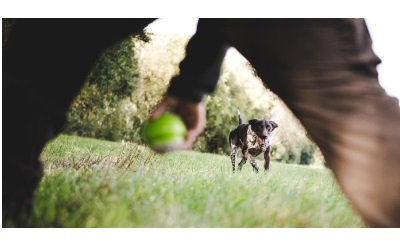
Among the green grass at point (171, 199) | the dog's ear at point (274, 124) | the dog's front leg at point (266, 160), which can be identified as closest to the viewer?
the green grass at point (171, 199)

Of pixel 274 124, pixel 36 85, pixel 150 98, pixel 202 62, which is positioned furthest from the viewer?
pixel 274 124

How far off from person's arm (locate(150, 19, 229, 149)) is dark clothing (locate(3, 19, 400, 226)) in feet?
0.29

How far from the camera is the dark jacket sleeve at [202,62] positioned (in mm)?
1444

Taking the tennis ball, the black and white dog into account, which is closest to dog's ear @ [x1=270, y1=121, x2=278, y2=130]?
the black and white dog

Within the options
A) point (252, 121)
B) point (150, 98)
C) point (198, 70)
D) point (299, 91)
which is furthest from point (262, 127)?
point (299, 91)

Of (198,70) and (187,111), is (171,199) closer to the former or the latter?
(187,111)

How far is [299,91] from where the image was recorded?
1085 millimetres

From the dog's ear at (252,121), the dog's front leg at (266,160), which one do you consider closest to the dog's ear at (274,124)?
the dog's ear at (252,121)

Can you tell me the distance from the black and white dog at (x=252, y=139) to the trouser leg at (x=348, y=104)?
2009 millimetres

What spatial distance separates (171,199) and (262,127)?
6.11 feet

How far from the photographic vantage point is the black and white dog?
3.41m

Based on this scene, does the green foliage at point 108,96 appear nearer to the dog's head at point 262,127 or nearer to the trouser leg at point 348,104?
the dog's head at point 262,127

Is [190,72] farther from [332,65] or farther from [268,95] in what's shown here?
[268,95]

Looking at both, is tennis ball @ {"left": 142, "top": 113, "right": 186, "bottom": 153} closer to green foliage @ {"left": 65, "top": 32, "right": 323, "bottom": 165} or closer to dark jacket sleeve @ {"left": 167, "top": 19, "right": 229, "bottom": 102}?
dark jacket sleeve @ {"left": 167, "top": 19, "right": 229, "bottom": 102}
